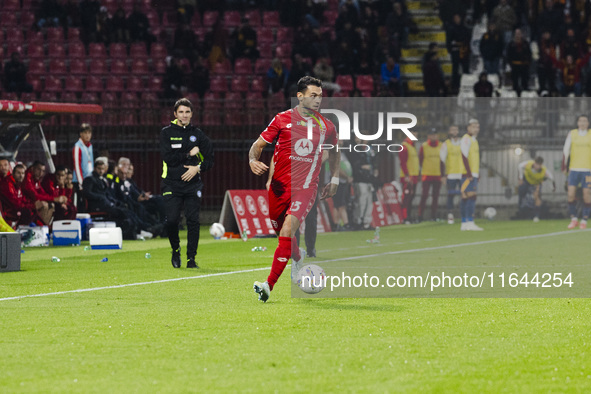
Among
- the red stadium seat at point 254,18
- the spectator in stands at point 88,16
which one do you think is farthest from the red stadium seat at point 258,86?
the spectator in stands at point 88,16

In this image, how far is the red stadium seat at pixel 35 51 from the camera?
2900 centimetres

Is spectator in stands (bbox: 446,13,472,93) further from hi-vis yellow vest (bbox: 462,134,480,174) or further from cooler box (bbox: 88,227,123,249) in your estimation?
cooler box (bbox: 88,227,123,249)

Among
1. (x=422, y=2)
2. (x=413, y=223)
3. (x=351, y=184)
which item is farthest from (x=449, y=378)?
(x=422, y=2)

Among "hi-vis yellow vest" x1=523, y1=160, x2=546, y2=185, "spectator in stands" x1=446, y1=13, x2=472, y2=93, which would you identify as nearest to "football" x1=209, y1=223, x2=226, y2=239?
"hi-vis yellow vest" x1=523, y1=160, x2=546, y2=185

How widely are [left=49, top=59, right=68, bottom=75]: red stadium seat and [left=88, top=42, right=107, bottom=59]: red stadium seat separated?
0.83 metres

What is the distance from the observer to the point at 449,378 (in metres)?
5.50

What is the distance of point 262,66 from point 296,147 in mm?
19869

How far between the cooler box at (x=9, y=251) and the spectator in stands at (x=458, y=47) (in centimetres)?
1781

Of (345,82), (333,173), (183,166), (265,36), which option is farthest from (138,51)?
(333,173)

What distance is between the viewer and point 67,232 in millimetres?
18281

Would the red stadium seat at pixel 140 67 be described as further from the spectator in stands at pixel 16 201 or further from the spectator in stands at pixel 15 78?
the spectator in stands at pixel 16 201

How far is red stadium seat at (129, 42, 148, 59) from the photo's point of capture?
28953 mm

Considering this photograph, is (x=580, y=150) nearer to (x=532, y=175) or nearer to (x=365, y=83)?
(x=532, y=175)

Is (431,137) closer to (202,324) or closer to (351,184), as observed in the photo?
(351,184)
